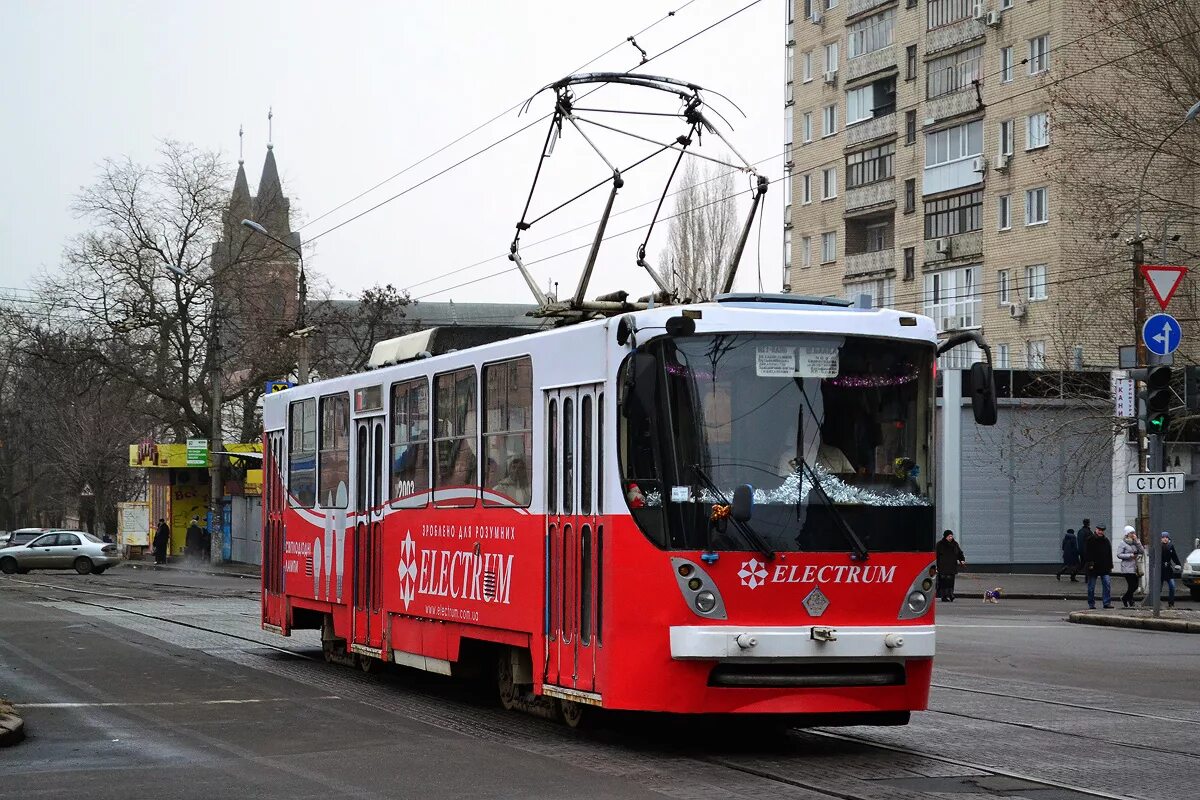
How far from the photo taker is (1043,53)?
53281mm

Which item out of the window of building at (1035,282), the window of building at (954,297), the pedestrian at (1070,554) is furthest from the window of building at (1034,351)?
the pedestrian at (1070,554)

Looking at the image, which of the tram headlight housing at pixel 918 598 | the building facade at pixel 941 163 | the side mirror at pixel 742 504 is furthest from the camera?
the building facade at pixel 941 163

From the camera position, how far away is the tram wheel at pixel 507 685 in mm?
13320

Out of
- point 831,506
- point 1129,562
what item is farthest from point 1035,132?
point 831,506

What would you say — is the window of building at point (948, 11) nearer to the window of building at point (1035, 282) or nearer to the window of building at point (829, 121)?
the window of building at point (829, 121)

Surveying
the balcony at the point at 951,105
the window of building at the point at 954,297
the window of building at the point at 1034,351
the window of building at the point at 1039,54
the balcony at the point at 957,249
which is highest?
the window of building at the point at 1039,54

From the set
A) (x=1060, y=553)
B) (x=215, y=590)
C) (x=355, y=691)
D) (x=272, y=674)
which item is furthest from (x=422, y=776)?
(x=1060, y=553)

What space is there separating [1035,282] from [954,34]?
30.1 ft

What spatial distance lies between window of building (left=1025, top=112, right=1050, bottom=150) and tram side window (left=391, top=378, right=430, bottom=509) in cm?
4116

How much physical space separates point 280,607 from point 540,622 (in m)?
7.88

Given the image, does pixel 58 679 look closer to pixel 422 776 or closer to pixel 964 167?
pixel 422 776

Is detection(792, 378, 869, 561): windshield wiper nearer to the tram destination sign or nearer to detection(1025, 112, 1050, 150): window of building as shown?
the tram destination sign

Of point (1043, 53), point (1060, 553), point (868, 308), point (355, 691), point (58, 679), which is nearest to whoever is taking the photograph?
point (868, 308)

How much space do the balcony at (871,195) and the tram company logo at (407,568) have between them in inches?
1856
